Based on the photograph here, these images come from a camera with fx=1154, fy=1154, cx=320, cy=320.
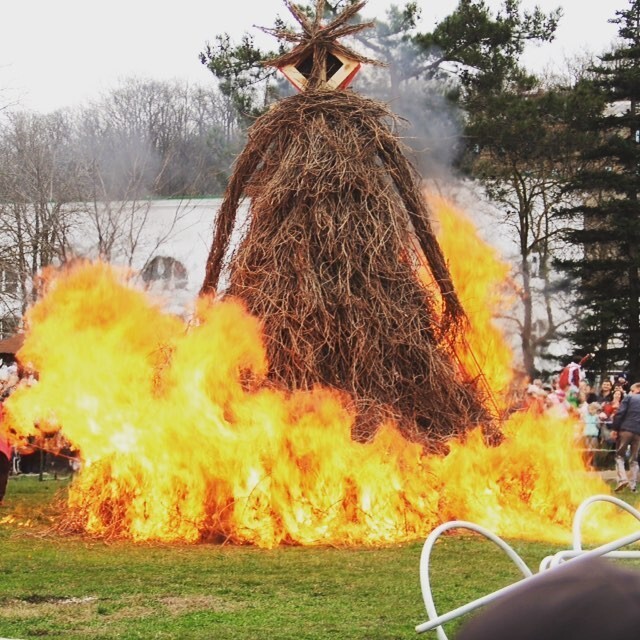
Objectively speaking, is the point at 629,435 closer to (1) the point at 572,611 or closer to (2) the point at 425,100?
(2) the point at 425,100

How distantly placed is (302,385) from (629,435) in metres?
8.27

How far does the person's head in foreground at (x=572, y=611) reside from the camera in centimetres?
112

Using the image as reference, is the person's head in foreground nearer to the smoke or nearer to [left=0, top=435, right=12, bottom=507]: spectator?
[left=0, top=435, right=12, bottom=507]: spectator

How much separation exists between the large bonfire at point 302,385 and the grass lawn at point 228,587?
1.24ft

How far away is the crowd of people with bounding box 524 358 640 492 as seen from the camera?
16609 millimetres

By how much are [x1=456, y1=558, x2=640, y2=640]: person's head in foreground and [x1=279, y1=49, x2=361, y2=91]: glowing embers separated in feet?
34.0

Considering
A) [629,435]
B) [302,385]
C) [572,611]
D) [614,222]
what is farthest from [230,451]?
[614,222]

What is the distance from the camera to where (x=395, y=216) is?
10.6 meters

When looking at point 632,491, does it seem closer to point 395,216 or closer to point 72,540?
point 395,216

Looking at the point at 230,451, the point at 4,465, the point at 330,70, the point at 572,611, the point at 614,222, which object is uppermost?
the point at 614,222

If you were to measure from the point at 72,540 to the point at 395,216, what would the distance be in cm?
408

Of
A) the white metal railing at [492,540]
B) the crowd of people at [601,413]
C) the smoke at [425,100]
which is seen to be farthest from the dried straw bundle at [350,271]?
the smoke at [425,100]

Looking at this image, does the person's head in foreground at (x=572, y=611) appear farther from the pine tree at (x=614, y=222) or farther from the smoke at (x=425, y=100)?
the pine tree at (x=614, y=222)

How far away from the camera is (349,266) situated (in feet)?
33.7
